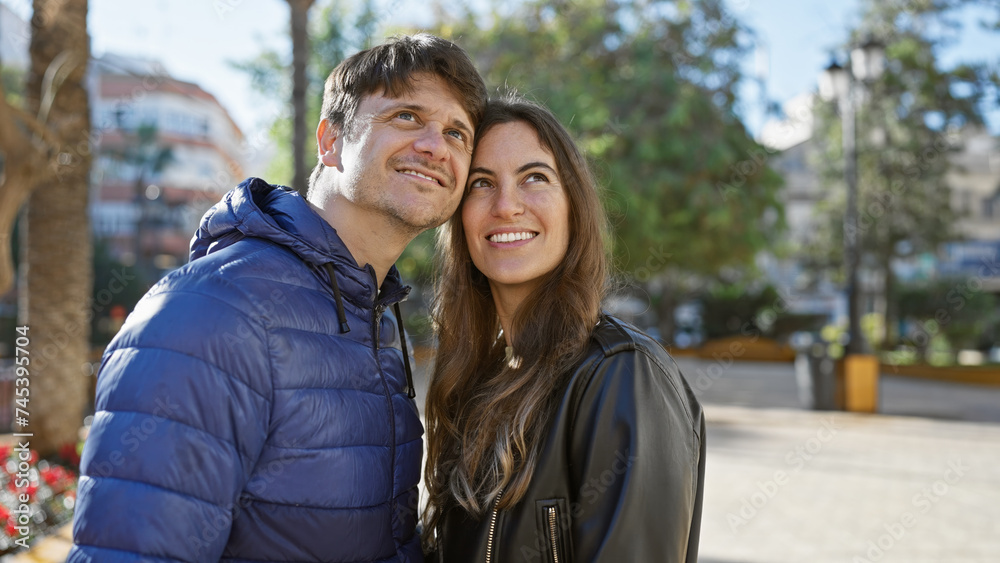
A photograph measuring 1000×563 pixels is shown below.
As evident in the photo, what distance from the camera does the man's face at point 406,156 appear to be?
7.31ft

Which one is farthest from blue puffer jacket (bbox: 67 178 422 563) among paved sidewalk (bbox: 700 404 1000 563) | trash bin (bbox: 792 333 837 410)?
trash bin (bbox: 792 333 837 410)

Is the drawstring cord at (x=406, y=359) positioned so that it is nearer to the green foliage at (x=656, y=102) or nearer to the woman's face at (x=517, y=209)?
the woman's face at (x=517, y=209)

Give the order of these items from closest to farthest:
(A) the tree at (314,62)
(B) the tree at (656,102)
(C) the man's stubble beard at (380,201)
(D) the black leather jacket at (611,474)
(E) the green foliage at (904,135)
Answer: (D) the black leather jacket at (611,474)
(C) the man's stubble beard at (380,201)
(B) the tree at (656,102)
(A) the tree at (314,62)
(E) the green foliage at (904,135)

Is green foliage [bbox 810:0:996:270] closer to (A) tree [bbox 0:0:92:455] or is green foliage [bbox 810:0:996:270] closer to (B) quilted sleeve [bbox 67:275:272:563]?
(A) tree [bbox 0:0:92:455]

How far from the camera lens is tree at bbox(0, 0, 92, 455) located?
6973 mm

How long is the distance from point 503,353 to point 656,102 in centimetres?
1415

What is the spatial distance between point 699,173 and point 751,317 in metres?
17.0

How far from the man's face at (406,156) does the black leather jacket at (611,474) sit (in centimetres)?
67

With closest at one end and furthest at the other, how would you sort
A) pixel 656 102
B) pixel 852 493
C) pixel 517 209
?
1. pixel 517 209
2. pixel 852 493
3. pixel 656 102

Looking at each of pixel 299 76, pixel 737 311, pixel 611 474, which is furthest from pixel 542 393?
pixel 737 311

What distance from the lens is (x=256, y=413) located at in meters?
1.77

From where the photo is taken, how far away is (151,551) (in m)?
1.52

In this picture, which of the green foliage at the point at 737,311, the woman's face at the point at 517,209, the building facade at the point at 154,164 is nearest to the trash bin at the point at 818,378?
the woman's face at the point at 517,209

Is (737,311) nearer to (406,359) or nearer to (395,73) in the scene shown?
(406,359)
